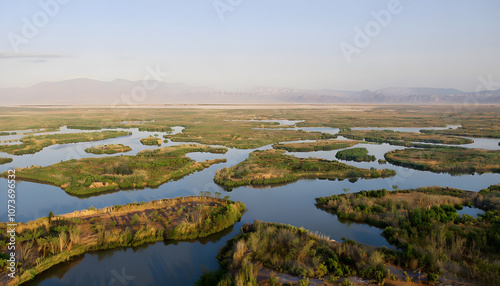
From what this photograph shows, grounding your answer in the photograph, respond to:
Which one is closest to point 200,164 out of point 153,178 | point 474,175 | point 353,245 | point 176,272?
point 153,178

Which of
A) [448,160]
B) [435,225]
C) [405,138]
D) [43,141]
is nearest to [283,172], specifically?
[435,225]

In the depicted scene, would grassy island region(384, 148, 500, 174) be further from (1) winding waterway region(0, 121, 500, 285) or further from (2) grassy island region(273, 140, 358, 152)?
(2) grassy island region(273, 140, 358, 152)

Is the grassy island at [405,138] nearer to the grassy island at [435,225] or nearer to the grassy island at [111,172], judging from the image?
the grassy island at [435,225]

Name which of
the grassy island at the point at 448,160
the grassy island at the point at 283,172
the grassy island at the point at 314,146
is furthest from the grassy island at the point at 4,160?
the grassy island at the point at 448,160

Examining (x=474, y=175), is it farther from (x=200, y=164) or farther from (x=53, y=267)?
(x=53, y=267)

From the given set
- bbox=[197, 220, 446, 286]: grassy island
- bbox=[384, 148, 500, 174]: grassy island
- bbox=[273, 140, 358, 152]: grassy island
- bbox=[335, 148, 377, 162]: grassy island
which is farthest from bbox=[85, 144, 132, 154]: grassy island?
bbox=[384, 148, 500, 174]: grassy island

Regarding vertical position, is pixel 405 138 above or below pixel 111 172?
above

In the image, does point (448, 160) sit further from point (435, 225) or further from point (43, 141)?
point (43, 141)
